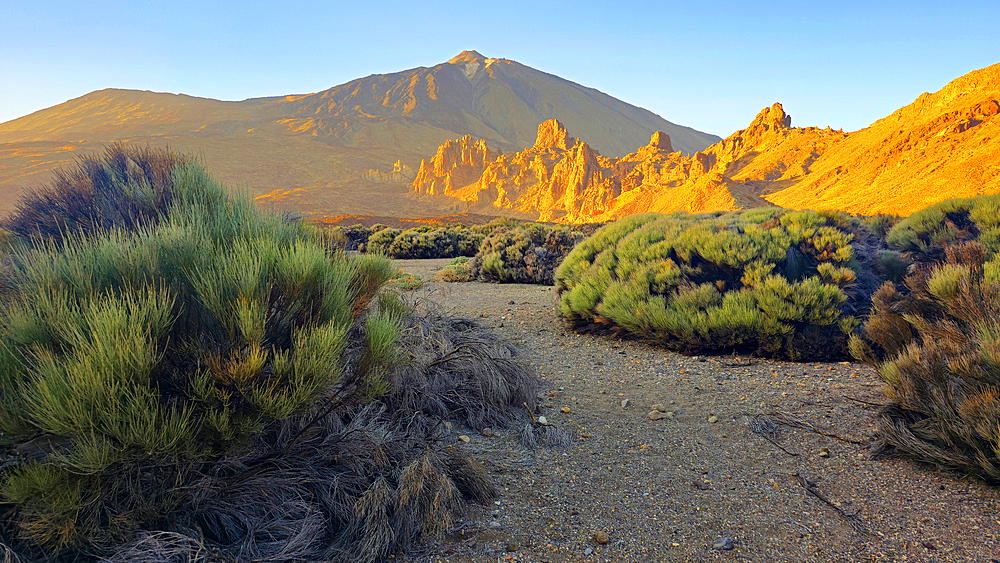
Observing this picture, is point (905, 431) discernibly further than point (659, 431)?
No

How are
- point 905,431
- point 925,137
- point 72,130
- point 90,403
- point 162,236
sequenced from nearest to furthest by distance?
point 90,403, point 162,236, point 905,431, point 925,137, point 72,130

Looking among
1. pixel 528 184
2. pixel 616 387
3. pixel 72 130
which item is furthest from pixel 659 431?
pixel 72 130

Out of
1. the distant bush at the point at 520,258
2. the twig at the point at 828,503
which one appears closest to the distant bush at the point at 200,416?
the twig at the point at 828,503

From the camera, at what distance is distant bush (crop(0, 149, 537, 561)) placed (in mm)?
1841

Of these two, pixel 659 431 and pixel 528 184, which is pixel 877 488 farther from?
pixel 528 184

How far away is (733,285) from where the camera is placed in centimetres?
617

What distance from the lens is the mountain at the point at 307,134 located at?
89.9 m

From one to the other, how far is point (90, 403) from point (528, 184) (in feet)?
293

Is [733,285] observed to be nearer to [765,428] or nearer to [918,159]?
[765,428]

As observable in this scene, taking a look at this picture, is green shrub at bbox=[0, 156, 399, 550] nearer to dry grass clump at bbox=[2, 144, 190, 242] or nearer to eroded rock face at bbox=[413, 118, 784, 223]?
dry grass clump at bbox=[2, 144, 190, 242]

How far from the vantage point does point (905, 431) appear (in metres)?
3.09

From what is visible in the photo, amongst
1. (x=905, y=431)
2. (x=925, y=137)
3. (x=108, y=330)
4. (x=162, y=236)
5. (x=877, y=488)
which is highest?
(x=925, y=137)

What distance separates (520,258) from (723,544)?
9942 mm

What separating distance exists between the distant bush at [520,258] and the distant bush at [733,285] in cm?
433
